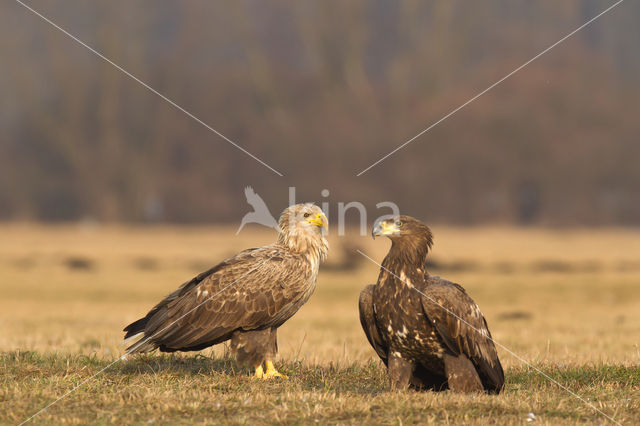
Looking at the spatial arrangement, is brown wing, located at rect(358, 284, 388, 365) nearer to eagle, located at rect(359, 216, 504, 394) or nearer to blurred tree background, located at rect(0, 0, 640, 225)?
eagle, located at rect(359, 216, 504, 394)

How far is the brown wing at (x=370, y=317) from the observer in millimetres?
7742

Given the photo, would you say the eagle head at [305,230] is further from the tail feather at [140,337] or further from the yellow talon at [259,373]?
the tail feather at [140,337]

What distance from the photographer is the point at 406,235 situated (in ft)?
25.6

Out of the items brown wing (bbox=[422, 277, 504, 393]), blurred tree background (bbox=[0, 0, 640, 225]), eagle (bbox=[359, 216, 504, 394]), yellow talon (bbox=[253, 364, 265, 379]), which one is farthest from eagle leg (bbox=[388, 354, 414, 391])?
blurred tree background (bbox=[0, 0, 640, 225])

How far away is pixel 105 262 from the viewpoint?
27891 mm

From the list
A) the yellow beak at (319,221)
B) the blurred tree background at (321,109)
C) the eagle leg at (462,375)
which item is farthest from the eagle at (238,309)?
the blurred tree background at (321,109)

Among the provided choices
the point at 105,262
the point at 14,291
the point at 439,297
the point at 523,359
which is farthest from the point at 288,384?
the point at 105,262

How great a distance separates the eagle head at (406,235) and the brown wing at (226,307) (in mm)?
1085

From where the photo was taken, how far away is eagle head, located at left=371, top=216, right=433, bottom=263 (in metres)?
Result: 7.73

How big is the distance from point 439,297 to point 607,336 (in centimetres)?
727

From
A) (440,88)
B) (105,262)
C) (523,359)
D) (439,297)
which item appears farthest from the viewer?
(440,88)

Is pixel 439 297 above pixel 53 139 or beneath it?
beneath

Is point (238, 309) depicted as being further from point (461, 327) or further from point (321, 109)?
point (321, 109)

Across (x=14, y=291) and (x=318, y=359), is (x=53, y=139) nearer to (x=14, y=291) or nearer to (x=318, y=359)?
(x=14, y=291)
